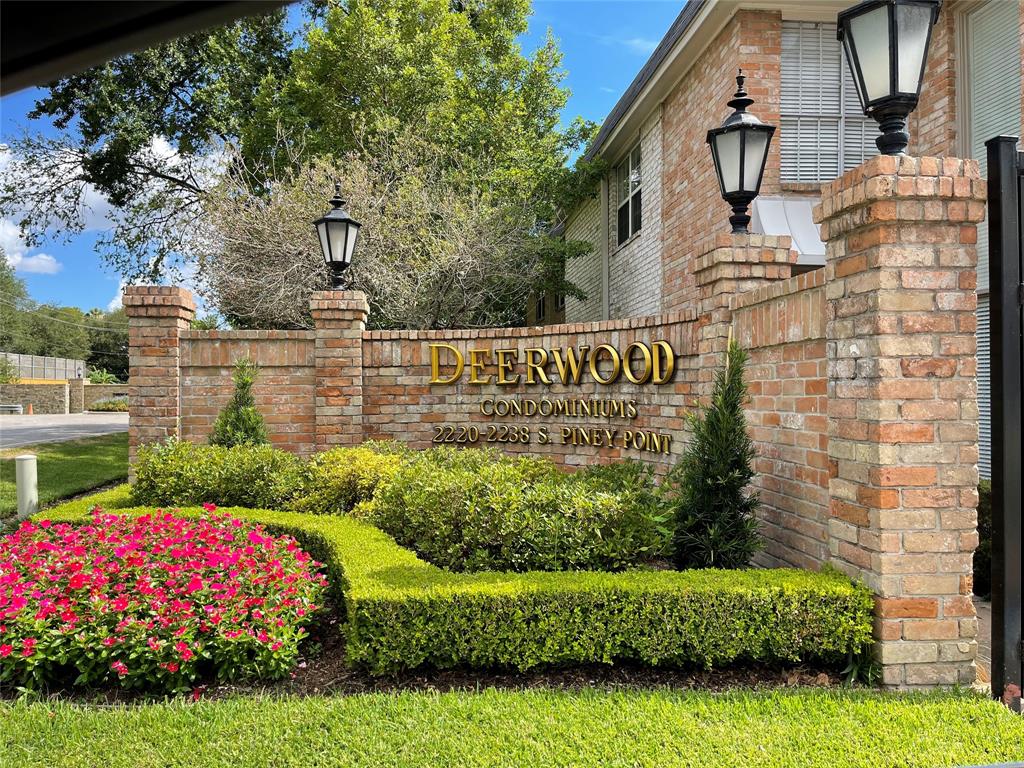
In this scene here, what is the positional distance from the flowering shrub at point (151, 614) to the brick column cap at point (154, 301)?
4.44 meters

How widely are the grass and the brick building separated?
5097 millimetres

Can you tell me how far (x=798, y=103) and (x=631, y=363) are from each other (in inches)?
189

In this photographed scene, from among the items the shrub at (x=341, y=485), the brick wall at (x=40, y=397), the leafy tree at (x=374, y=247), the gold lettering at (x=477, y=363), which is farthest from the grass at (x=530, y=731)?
the brick wall at (x=40, y=397)

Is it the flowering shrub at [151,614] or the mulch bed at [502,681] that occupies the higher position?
the flowering shrub at [151,614]

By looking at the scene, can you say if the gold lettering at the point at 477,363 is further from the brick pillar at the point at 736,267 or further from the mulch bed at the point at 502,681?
the mulch bed at the point at 502,681

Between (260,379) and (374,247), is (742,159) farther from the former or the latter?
(374,247)

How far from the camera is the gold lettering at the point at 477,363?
853 centimetres

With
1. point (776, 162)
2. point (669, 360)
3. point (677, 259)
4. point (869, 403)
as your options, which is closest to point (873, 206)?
point (869, 403)

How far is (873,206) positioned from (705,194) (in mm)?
6475

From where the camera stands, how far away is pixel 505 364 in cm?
840

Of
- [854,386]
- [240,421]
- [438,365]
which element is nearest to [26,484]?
[240,421]

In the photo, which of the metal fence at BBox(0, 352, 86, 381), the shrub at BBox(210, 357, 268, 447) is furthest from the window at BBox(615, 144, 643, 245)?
the metal fence at BBox(0, 352, 86, 381)

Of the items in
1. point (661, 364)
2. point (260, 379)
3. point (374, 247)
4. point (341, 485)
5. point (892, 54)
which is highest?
point (374, 247)

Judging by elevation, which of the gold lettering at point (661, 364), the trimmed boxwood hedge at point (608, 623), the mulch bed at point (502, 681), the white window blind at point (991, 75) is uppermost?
the white window blind at point (991, 75)
